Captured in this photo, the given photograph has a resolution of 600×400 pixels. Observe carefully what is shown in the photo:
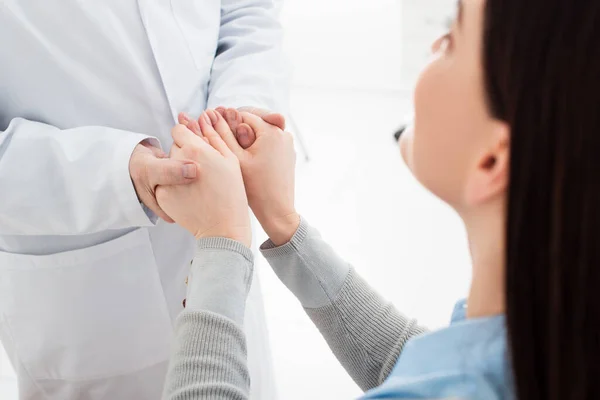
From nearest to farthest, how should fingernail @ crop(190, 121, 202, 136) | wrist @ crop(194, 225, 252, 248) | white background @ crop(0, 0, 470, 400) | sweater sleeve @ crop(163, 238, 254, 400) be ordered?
sweater sleeve @ crop(163, 238, 254, 400) < wrist @ crop(194, 225, 252, 248) < fingernail @ crop(190, 121, 202, 136) < white background @ crop(0, 0, 470, 400)

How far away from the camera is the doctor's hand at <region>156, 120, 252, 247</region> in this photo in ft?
2.69

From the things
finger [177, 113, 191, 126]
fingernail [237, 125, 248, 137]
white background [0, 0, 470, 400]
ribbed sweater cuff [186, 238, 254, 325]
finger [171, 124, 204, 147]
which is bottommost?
white background [0, 0, 470, 400]

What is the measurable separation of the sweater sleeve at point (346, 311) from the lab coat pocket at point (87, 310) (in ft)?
0.89

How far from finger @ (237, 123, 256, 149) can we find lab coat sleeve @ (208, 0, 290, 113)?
0.09 metres

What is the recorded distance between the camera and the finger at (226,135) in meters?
0.93

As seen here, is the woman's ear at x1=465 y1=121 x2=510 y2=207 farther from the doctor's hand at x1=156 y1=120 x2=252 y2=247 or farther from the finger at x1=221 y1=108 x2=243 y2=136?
the finger at x1=221 y1=108 x2=243 y2=136

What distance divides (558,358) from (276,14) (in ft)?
3.07

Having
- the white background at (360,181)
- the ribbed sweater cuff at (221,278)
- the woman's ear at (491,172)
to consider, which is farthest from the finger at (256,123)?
the white background at (360,181)

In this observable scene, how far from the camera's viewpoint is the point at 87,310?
40.3 inches

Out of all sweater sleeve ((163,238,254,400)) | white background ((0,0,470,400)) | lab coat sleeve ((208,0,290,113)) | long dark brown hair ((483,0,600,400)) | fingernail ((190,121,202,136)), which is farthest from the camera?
white background ((0,0,470,400))

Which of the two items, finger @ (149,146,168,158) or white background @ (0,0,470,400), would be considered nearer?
finger @ (149,146,168,158)

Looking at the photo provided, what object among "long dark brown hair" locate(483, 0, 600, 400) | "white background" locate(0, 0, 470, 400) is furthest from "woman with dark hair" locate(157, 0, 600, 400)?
"white background" locate(0, 0, 470, 400)

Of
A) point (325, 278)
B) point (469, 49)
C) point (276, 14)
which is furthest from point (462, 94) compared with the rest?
point (276, 14)

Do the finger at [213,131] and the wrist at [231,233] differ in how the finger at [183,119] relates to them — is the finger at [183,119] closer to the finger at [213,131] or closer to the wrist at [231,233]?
the finger at [213,131]
